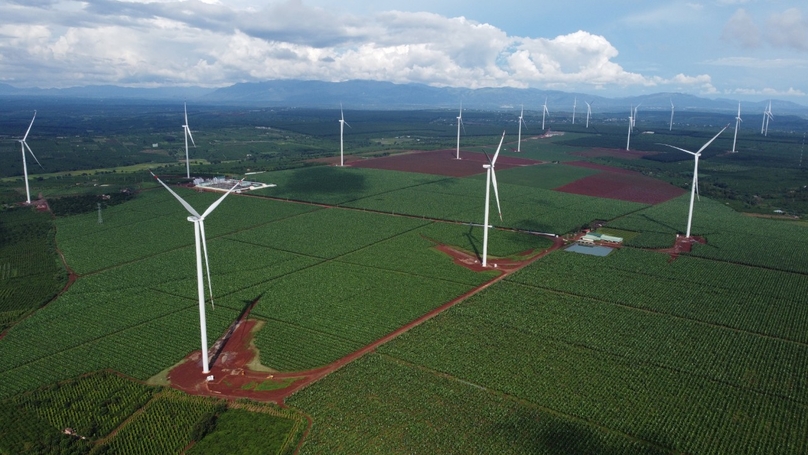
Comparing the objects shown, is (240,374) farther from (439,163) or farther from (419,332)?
(439,163)

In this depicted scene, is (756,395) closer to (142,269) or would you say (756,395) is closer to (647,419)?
(647,419)

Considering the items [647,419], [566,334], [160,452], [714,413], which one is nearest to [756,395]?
[714,413]

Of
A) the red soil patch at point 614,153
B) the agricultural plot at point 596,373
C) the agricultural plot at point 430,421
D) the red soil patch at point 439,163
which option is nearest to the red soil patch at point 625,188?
the red soil patch at point 439,163

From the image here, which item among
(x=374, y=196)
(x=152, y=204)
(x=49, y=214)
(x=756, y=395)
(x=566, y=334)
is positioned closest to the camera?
(x=756, y=395)

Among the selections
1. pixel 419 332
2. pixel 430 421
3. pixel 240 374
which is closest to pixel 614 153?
pixel 419 332

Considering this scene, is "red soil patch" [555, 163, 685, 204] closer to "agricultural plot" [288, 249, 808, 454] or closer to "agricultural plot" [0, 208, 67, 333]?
"agricultural plot" [288, 249, 808, 454]

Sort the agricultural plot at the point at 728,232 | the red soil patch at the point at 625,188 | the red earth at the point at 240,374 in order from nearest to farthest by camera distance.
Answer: the red earth at the point at 240,374, the agricultural plot at the point at 728,232, the red soil patch at the point at 625,188

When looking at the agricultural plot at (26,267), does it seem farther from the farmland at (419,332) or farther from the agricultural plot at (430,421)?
the agricultural plot at (430,421)
